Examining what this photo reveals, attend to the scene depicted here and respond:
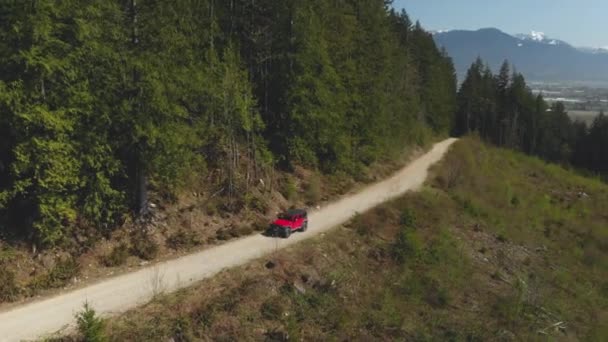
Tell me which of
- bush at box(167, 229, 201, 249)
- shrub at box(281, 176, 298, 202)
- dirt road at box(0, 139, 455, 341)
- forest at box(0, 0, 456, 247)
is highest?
forest at box(0, 0, 456, 247)

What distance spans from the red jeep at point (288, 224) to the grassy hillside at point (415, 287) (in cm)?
118

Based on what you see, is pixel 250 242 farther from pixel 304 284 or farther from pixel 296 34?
pixel 296 34

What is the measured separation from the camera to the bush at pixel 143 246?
1755 cm

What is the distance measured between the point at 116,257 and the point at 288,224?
727cm

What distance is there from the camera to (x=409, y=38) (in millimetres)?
62375

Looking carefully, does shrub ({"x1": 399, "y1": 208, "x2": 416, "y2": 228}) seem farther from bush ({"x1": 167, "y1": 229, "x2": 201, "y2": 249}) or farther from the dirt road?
bush ({"x1": 167, "y1": 229, "x2": 201, "y2": 249})

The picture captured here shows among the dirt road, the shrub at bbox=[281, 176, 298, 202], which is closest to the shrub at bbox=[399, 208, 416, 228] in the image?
the dirt road

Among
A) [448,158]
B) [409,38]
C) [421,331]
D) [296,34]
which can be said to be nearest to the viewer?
[421,331]

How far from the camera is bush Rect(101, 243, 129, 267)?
54.3ft

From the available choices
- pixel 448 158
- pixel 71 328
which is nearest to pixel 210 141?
pixel 71 328

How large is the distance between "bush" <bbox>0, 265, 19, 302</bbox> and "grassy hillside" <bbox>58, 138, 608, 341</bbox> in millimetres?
3406

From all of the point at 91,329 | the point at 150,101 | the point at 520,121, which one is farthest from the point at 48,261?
the point at 520,121

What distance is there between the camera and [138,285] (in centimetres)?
1538

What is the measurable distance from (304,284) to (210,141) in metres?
10.6
